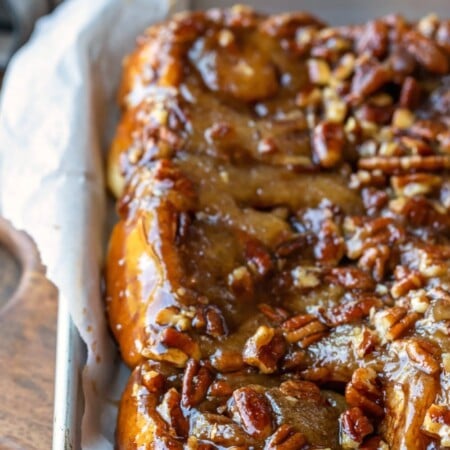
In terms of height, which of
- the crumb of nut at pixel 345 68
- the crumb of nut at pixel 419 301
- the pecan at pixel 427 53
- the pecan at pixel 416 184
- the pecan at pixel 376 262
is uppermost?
the pecan at pixel 427 53

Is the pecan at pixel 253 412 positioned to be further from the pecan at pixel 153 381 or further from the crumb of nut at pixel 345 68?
the crumb of nut at pixel 345 68

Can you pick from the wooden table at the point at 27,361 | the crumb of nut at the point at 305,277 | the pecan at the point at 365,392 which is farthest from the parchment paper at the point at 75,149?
the pecan at the point at 365,392

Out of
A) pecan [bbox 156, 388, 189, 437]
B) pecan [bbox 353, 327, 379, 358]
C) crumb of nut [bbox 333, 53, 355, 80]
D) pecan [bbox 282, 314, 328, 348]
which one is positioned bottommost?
pecan [bbox 156, 388, 189, 437]

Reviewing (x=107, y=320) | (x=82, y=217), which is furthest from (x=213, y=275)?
(x=82, y=217)

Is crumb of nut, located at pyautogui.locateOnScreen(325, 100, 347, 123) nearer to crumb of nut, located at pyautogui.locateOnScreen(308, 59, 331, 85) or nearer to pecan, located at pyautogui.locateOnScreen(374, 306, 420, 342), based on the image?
crumb of nut, located at pyautogui.locateOnScreen(308, 59, 331, 85)

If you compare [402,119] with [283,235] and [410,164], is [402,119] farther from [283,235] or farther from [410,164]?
[283,235]

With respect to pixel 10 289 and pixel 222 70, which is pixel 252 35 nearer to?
pixel 222 70

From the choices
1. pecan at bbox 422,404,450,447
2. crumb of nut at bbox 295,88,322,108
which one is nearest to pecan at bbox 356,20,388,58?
crumb of nut at bbox 295,88,322,108
